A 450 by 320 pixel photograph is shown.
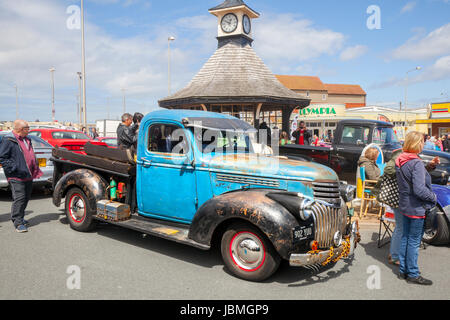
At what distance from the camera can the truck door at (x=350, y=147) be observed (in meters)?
8.75

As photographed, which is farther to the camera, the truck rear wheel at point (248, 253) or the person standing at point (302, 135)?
the person standing at point (302, 135)

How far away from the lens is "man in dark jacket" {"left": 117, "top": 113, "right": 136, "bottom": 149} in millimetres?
6844

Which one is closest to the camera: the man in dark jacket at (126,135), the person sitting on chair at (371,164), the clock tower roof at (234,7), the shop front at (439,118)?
the man in dark jacket at (126,135)

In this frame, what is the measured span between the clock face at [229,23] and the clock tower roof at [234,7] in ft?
1.26

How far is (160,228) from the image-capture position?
485cm

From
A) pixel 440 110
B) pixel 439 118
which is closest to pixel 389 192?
pixel 439 118

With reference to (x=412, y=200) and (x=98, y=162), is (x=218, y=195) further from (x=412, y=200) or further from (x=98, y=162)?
(x=98, y=162)

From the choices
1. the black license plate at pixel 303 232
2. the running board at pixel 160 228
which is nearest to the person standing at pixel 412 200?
the black license plate at pixel 303 232

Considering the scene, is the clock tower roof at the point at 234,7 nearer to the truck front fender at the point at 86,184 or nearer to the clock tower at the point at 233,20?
the clock tower at the point at 233,20

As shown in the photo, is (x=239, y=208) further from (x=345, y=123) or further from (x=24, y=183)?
(x=345, y=123)

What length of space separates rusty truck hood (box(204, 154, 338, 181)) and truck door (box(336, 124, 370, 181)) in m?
4.73

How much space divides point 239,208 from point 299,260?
0.86 m

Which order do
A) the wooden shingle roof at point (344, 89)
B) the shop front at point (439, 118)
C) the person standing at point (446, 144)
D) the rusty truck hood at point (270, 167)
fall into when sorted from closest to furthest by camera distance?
the rusty truck hood at point (270, 167)
the person standing at point (446, 144)
the shop front at point (439, 118)
the wooden shingle roof at point (344, 89)

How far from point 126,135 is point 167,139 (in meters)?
2.09
